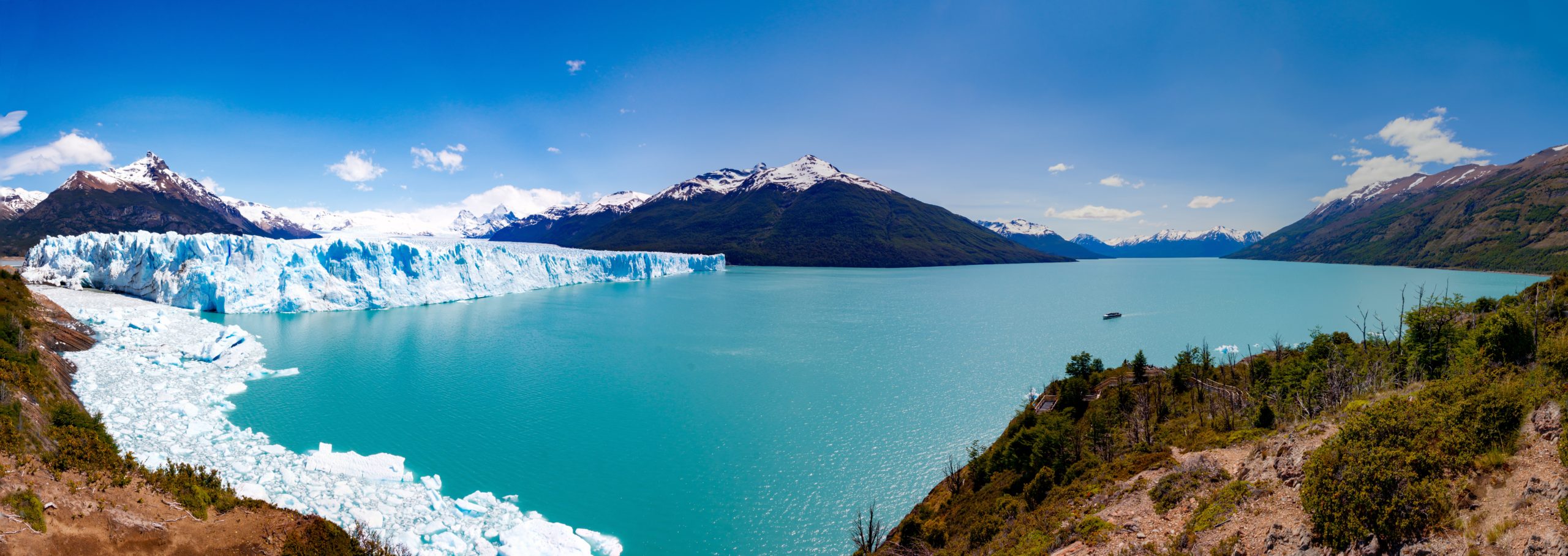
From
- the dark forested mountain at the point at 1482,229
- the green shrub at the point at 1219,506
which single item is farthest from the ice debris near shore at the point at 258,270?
the dark forested mountain at the point at 1482,229

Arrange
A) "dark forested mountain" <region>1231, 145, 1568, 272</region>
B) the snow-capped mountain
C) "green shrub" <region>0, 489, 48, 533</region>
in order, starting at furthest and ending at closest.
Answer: the snow-capped mountain < "dark forested mountain" <region>1231, 145, 1568, 272</region> < "green shrub" <region>0, 489, 48, 533</region>

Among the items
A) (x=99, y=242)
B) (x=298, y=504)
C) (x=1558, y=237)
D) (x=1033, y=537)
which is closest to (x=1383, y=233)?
(x=1558, y=237)

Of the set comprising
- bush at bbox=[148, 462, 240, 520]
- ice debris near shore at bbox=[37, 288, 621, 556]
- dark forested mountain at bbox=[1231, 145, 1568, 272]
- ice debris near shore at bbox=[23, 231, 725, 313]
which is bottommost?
ice debris near shore at bbox=[37, 288, 621, 556]

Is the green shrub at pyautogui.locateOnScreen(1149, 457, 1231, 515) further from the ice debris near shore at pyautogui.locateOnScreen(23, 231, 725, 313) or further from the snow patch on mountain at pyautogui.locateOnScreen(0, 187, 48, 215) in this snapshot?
the snow patch on mountain at pyautogui.locateOnScreen(0, 187, 48, 215)

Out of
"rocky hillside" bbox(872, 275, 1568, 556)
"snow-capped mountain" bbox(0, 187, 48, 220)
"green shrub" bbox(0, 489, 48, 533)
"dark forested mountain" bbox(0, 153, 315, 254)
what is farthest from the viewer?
"snow-capped mountain" bbox(0, 187, 48, 220)

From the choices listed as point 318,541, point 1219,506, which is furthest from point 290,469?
point 1219,506

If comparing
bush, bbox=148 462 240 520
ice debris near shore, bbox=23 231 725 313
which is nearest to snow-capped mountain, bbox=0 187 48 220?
ice debris near shore, bbox=23 231 725 313
